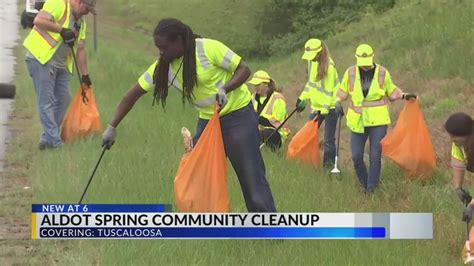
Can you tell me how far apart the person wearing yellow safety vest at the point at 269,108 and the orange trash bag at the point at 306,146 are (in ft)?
1.41

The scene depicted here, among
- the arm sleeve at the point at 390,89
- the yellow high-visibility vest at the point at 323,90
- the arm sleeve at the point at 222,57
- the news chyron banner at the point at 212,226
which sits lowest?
the news chyron banner at the point at 212,226

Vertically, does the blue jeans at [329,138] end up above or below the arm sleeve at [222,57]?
below

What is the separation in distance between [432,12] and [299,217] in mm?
14308

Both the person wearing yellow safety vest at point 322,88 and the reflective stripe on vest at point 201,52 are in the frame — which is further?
the person wearing yellow safety vest at point 322,88

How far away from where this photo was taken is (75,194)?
23.5 ft

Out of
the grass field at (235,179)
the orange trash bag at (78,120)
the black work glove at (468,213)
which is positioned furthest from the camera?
the orange trash bag at (78,120)

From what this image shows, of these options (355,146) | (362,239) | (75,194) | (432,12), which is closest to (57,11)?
(75,194)

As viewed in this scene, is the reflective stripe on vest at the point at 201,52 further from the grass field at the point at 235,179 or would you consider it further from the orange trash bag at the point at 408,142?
the orange trash bag at the point at 408,142

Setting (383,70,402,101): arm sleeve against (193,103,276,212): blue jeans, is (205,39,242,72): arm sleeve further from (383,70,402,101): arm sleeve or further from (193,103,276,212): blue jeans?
(383,70,402,101): arm sleeve

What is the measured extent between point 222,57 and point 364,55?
2.97 meters

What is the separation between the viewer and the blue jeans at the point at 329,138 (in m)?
9.96

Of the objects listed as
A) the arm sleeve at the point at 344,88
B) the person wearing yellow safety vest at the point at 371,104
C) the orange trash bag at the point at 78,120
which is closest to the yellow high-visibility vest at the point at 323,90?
the arm sleeve at the point at 344,88

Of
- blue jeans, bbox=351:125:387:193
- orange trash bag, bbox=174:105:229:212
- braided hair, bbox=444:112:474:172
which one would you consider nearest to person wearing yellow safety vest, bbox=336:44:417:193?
blue jeans, bbox=351:125:387:193

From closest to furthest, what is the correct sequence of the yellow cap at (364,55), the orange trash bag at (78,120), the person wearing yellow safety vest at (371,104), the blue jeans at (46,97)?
the yellow cap at (364,55), the person wearing yellow safety vest at (371,104), the blue jeans at (46,97), the orange trash bag at (78,120)
